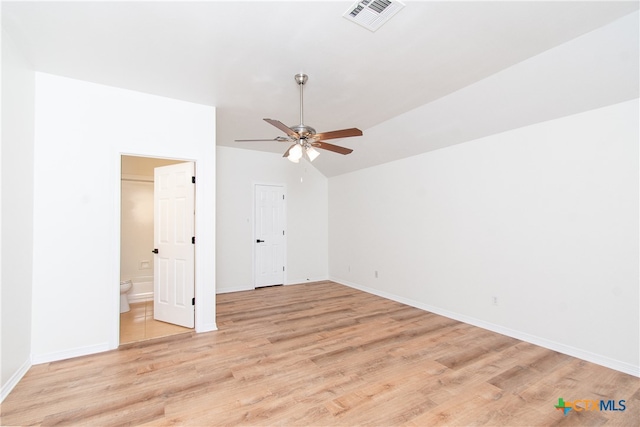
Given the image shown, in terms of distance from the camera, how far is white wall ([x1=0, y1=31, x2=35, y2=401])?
89.7 inches

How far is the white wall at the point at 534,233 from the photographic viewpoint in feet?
8.75

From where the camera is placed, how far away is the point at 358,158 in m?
5.49

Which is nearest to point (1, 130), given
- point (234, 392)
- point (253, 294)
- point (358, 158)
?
point (234, 392)

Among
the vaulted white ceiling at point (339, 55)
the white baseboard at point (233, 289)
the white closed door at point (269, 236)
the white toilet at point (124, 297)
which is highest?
the vaulted white ceiling at point (339, 55)

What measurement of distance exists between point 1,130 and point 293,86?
2488 millimetres

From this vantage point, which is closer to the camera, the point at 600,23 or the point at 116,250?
the point at 600,23

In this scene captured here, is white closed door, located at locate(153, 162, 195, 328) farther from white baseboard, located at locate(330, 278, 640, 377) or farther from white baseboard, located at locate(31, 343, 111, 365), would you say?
white baseboard, located at locate(330, 278, 640, 377)

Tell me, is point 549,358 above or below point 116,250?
below

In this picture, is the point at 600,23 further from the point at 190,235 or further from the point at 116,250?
the point at 116,250

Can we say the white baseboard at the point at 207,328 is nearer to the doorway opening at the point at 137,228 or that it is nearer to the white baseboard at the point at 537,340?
the doorway opening at the point at 137,228

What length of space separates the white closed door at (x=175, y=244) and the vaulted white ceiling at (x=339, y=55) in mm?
1099

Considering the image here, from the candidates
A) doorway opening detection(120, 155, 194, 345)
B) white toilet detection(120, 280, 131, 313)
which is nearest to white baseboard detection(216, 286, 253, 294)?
doorway opening detection(120, 155, 194, 345)

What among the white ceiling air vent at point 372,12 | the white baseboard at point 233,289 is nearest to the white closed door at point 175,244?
the white baseboard at point 233,289

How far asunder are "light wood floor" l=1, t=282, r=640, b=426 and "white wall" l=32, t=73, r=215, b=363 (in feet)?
1.25
